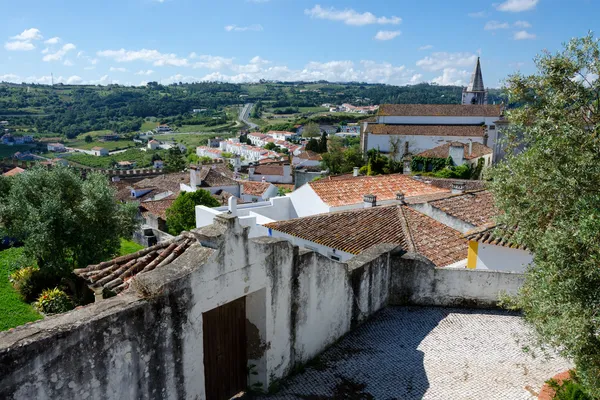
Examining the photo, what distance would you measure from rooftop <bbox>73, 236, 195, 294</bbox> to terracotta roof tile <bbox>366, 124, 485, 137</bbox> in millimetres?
55332

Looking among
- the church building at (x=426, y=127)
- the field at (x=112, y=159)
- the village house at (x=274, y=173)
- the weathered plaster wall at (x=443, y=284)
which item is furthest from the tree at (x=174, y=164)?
the weathered plaster wall at (x=443, y=284)

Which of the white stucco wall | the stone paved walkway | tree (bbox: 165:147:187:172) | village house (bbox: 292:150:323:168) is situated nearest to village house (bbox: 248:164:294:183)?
village house (bbox: 292:150:323:168)

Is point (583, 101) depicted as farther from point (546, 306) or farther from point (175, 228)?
point (175, 228)

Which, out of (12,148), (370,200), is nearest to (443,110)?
(370,200)

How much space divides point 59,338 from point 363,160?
53998 millimetres

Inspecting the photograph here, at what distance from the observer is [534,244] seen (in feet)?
21.5

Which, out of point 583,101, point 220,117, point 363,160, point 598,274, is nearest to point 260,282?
point 598,274

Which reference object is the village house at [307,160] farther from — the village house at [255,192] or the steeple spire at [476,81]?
the steeple spire at [476,81]

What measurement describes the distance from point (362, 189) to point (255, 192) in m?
20.3

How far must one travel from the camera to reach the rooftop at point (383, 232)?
14.3m

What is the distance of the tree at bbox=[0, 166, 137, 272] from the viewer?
50.4 feet

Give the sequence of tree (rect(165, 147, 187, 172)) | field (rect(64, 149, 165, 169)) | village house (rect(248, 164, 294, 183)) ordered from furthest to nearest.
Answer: field (rect(64, 149, 165, 169)) < tree (rect(165, 147, 187, 172)) < village house (rect(248, 164, 294, 183))

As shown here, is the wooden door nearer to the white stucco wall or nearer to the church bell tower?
the white stucco wall

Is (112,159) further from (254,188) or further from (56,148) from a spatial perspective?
(254,188)
